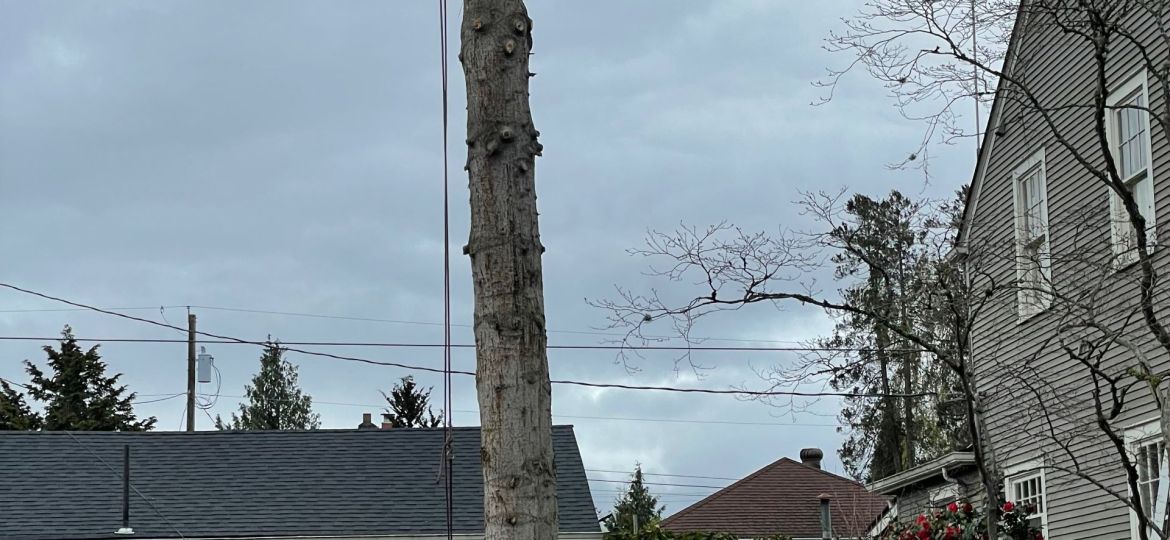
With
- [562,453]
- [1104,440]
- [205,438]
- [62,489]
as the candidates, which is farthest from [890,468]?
[1104,440]

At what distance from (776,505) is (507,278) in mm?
29893

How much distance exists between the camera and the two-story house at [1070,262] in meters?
12.3

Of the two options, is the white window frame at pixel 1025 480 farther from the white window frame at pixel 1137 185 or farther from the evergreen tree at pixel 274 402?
the evergreen tree at pixel 274 402

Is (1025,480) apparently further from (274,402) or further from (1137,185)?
(274,402)

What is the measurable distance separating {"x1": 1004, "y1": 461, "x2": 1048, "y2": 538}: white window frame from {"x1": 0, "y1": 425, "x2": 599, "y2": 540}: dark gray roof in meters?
7.14

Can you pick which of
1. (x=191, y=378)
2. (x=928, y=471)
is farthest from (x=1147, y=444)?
(x=191, y=378)

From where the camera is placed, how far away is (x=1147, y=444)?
513 inches

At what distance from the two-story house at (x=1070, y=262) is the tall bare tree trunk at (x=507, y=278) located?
6.24 metres

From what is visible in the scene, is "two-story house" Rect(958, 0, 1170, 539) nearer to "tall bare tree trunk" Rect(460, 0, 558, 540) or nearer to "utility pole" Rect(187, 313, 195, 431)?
"tall bare tree trunk" Rect(460, 0, 558, 540)

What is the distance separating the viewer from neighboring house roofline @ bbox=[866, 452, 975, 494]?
18.8m

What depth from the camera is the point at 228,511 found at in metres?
22.5

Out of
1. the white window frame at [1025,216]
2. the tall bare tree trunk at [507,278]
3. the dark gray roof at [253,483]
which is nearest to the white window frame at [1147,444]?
the white window frame at [1025,216]

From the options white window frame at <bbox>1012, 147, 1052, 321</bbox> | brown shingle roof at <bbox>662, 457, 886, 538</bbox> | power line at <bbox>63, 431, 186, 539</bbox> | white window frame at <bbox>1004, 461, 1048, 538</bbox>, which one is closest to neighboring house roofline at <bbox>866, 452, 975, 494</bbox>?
white window frame at <bbox>1004, 461, 1048, 538</bbox>

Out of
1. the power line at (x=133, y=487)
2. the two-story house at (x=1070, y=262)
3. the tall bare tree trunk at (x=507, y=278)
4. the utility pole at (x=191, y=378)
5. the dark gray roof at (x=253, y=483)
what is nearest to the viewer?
the tall bare tree trunk at (x=507, y=278)
